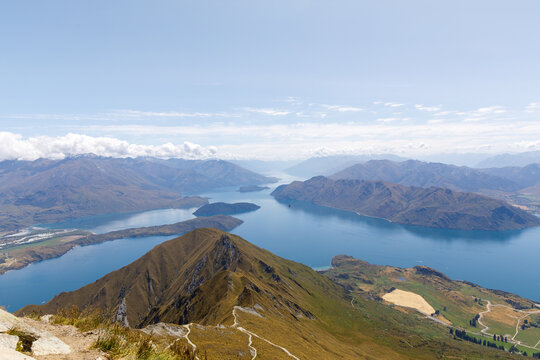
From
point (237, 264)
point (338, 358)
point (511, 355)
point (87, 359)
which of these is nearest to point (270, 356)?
point (338, 358)

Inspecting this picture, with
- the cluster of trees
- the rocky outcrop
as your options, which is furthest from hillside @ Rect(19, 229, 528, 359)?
the rocky outcrop

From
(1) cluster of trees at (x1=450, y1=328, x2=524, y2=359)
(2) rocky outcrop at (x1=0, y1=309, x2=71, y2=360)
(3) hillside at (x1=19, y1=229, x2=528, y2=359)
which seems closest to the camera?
Result: (2) rocky outcrop at (x1=0, y1=309, x2=71, y2=360)

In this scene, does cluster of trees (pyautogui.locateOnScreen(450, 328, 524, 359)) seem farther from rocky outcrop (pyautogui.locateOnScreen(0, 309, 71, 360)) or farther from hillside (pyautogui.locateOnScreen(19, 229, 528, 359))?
rocky outcrop (pyautogui.locateOnScreen(0, 309, 71, 360))

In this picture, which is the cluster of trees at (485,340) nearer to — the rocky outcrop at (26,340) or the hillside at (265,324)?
the hillside at (265,324)

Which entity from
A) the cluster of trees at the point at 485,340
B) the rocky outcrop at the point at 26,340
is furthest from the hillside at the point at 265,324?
the rocky outcrop at the point at 26,340

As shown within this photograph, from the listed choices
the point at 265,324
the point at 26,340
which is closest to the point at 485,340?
the point at 265,324

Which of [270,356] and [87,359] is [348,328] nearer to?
[270,356]

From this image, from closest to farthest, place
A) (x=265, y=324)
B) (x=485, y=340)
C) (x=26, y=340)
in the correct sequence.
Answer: (x=26, y=340)
(x=265, y=324)
(x=485, y=340)

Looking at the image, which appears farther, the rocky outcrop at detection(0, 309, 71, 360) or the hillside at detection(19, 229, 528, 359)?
the hillside at detection(19, 229, 528, 359)

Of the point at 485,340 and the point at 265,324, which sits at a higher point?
the point at 265,324

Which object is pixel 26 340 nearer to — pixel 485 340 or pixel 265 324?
pixel 265 324

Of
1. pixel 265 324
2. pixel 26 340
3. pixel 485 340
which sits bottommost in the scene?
pixel 485 340
